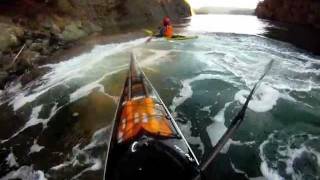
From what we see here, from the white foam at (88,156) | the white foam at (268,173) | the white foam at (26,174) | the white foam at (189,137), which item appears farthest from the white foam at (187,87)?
the white foam at (26,174)

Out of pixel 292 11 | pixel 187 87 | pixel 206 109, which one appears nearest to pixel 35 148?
pixel 206 109

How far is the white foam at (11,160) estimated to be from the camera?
755 cm

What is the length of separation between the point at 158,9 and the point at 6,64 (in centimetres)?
2696

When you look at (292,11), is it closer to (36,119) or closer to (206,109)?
(206,109)

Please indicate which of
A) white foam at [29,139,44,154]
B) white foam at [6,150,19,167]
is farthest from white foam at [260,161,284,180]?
white foam at [6,150,19,167]

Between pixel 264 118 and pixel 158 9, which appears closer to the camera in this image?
pixel 264 118

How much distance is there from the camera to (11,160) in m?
7.73

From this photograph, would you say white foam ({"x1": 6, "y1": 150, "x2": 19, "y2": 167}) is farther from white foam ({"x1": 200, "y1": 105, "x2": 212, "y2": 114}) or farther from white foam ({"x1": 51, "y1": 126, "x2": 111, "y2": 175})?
white foam ({"x1": 200, "y1": 105, "x2": 212, "y2": 114})

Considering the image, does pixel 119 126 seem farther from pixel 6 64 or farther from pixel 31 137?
pixel 6 64

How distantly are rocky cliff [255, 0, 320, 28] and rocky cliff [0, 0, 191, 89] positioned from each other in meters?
14.5

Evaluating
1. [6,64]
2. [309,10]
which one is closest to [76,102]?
[6,64]

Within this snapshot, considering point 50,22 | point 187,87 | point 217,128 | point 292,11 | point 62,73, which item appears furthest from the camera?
point 292,11

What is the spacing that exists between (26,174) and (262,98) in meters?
7.55

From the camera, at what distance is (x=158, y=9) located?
38625mm
